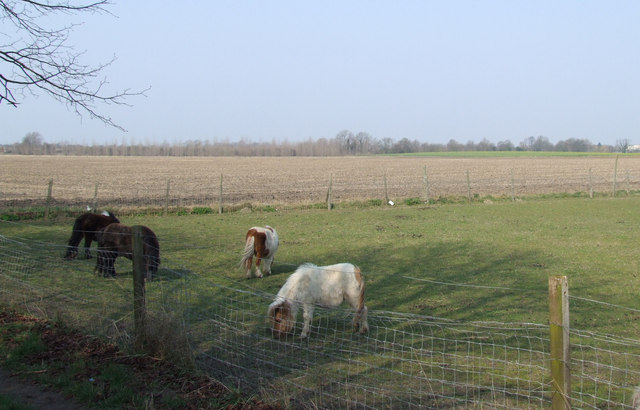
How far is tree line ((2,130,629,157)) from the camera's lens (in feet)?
355

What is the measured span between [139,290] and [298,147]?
399ft

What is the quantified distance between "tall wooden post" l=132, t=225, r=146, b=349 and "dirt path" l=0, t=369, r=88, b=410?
3.07 ft

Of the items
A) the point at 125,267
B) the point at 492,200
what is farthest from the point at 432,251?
the point at 492,200

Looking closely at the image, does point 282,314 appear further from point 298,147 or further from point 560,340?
point 298,147

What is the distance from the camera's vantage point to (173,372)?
5.16 m

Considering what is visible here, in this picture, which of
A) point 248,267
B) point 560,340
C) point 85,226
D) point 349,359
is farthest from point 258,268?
point 560,340

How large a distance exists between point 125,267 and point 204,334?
613 cm

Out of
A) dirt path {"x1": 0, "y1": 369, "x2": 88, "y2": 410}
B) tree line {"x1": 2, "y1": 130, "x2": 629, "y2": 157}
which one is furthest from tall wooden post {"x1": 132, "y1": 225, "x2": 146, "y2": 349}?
tree line {"x1": 2, "y1": 130, "x2": 629, "y2": 157}

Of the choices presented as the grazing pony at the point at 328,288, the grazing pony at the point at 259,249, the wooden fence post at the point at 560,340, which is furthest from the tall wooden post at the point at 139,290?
the grazing pony at the point at 259,249

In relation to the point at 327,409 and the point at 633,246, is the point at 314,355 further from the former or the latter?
the point at 633,246

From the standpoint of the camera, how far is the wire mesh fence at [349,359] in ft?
15.8

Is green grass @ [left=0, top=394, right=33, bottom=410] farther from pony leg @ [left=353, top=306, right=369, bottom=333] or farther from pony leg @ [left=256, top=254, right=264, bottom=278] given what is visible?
pony leg @ [left=256, top=254, right=264, bottom=278]

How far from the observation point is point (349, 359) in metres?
4.88

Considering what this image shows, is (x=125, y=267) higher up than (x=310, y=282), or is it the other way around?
(x=310, y=282)
